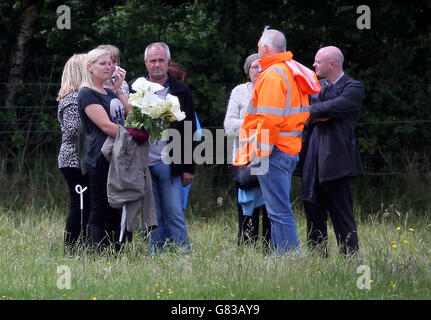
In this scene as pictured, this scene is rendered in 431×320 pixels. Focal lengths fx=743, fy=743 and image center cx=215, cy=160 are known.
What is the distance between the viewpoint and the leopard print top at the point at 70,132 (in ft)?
20.6

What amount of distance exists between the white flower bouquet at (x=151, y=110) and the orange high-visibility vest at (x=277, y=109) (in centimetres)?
59

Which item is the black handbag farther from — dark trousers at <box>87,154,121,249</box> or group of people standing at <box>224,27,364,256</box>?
dark trousers at <box>87,154,121,249</box>

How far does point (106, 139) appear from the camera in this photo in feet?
19.9

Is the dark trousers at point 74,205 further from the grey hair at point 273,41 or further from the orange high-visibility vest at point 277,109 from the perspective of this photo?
the grey hair at point 273,41

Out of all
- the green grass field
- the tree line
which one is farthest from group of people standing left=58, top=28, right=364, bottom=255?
the tree line

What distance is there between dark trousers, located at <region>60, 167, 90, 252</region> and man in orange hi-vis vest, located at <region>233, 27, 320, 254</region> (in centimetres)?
138

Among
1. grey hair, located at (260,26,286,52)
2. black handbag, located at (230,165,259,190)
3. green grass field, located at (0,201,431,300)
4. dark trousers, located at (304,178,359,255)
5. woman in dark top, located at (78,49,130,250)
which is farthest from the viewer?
black handbag, located at (230,165,259,190)

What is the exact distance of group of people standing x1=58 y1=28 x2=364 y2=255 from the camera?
591cm

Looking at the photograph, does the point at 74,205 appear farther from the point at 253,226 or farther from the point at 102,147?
the point at 253,226

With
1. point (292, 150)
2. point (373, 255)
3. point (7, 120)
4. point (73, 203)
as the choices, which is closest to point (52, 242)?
point (73, 203)

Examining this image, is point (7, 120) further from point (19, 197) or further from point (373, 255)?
point (373, 255)

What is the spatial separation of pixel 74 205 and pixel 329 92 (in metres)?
2.39

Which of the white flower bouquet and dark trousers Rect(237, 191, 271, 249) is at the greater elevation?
the white flower bouquet

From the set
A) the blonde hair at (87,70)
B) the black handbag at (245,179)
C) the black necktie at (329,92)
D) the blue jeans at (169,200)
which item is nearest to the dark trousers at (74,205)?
the blue jeans at (169,200)
